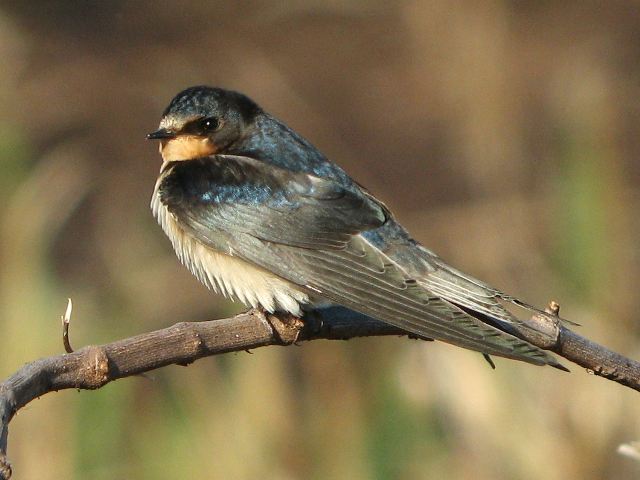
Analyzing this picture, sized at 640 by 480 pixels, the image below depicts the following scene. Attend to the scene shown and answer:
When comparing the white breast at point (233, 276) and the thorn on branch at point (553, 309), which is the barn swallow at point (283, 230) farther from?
the thorn on branch at point (553, 309)

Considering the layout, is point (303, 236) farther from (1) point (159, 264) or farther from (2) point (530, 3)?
(2) point (530, 3)

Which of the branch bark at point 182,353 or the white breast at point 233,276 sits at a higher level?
the white breast at point 233,276

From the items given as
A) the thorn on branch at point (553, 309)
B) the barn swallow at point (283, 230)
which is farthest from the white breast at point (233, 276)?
the thorn on branch at point (553, 309)

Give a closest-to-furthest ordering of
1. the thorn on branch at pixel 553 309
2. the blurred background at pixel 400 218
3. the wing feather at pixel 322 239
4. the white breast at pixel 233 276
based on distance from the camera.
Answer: the thorn on branch at pixel 553 309 < the wing feather at pixel 322 239 < the white breast at pixel 233 276 < the blurred background at pixel 400 218

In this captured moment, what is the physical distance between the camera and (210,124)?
10.6ft

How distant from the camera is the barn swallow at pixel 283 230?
105 inches

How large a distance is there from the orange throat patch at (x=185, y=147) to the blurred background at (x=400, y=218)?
53cm

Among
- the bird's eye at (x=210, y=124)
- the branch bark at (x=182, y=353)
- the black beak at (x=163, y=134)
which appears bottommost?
the branch bark at (x=182, y=353)

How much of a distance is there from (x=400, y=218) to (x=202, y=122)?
285cm

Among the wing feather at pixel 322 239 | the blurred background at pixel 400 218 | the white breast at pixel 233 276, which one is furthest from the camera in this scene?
the blurred background at pixel 400 218

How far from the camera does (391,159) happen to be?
25.2 feet

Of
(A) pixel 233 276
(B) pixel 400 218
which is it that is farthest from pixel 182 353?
(B) pixel 400 218

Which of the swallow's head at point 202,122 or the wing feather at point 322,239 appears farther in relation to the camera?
the swallow's head at point 202,122

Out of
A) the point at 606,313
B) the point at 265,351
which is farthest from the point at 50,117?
the point at 606,313
